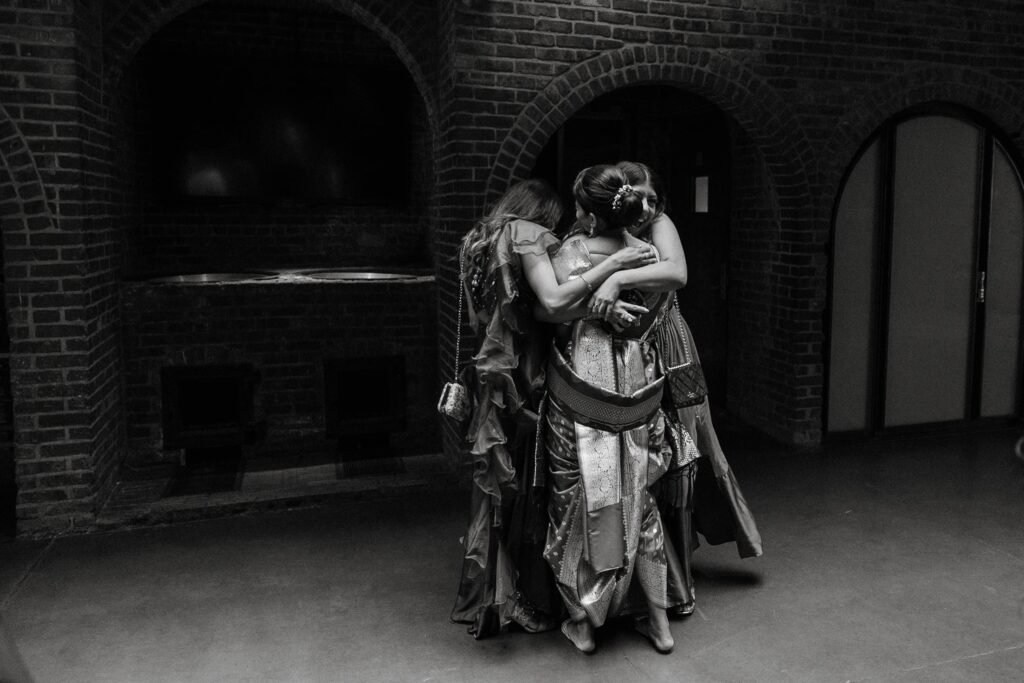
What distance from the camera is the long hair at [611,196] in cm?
328

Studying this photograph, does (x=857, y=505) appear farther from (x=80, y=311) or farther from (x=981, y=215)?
(x=80, y=311)

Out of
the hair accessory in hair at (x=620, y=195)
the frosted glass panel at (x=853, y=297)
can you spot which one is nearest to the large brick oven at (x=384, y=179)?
the frosted glass panel at (x=853, y=297)

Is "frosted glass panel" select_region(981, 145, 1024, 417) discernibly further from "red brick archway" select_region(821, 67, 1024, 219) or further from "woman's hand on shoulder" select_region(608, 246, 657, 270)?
"woman's hand on shoulder" select_region(608, 246, 657, 270)

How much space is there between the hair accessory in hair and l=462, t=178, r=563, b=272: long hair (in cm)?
32

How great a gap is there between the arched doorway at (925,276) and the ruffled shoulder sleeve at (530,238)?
363 cm

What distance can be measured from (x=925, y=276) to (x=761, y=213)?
1296mm

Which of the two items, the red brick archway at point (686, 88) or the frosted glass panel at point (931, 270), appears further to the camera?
the frosted glass panel at point (931, 270)

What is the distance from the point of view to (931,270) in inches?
260

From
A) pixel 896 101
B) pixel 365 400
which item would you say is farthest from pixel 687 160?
pixel 365 400

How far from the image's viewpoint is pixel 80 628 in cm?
371

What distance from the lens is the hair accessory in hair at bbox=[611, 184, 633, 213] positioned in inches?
129

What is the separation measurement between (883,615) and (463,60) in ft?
12.0

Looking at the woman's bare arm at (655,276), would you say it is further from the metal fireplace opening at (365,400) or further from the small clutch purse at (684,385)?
the metal fireplace opening at (365,400)

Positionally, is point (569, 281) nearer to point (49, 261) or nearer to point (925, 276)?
point (49, 261)
